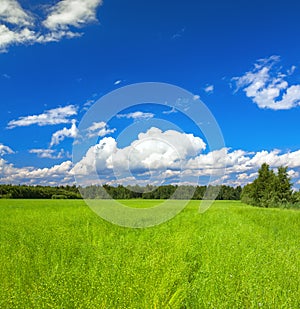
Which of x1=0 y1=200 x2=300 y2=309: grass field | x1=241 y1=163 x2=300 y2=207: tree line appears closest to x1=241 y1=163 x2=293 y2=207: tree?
x1=241 y1=163 x2=300 y2=207: tree line

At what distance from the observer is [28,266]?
7398 millimetres

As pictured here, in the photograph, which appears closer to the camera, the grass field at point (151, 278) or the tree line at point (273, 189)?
the grass field at point (151, 278)

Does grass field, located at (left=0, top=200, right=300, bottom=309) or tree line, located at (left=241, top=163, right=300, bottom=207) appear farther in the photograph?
tree line, located at (left=241, top=163, right=300, bottom=207)

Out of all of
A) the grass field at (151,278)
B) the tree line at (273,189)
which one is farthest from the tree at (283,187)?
the grass field at (151,278)

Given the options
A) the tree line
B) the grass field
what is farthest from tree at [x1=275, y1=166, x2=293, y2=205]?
the grass field

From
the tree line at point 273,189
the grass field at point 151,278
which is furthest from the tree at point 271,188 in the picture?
the grass field at point 151,278

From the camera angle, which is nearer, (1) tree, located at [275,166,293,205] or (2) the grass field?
(2) the grass field

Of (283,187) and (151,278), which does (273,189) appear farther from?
(151,278)

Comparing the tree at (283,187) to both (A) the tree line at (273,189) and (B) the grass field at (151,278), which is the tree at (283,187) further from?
(B) the grass field at (151,278)

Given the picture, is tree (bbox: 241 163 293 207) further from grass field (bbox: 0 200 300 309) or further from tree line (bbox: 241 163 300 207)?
grass field (bbox: 0 200 300 309)

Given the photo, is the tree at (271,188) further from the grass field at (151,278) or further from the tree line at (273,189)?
the grass field at (151,278)

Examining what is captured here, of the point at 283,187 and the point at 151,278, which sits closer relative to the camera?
the point at 151,278

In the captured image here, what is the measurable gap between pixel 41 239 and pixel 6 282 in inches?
159

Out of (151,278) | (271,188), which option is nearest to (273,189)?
(271,188)
